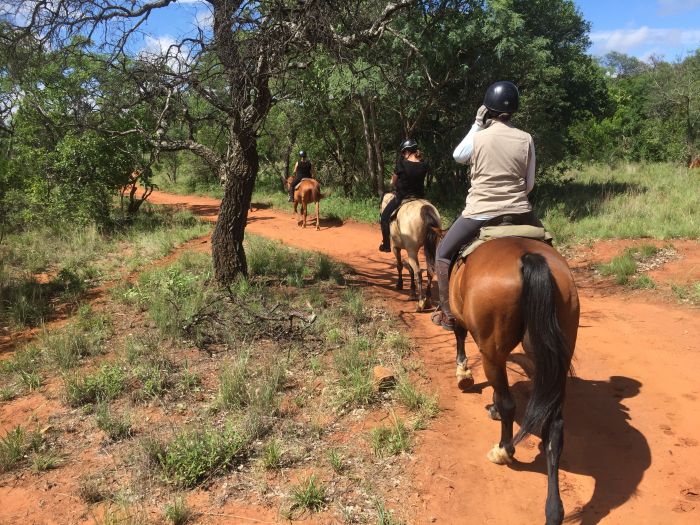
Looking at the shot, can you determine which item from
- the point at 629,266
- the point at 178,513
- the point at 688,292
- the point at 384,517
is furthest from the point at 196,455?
the point at 629,266

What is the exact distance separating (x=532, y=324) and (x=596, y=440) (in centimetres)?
163

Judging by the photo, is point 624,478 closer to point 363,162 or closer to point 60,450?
point 60,450

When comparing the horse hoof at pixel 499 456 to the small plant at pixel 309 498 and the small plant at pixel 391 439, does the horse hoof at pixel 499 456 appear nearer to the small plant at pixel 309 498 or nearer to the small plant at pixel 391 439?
the small plant at pixel 391 439

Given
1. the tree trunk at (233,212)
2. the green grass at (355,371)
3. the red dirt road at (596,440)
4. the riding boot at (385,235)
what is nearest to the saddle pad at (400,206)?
the riding boot at (385,235)

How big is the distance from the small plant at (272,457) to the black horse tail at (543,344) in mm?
1752

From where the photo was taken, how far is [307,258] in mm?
9930

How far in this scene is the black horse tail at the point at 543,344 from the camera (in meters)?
3.14

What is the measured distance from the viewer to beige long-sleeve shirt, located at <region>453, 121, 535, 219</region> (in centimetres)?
401

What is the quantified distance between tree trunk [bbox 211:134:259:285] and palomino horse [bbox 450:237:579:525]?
487cm

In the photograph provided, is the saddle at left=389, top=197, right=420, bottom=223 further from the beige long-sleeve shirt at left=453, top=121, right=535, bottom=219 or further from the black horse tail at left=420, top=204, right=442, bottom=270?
the beige long-sleeve shirt at left=453, top=121, right=535, bottom=219

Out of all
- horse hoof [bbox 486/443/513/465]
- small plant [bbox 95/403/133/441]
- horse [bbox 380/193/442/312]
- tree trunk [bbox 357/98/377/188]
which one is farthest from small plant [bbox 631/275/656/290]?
tree trunk [bbox 357/98/377/188]

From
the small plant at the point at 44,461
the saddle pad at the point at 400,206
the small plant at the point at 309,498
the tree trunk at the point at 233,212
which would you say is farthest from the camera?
the saddle pad at the point at 400,206

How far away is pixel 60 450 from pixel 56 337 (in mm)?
2339

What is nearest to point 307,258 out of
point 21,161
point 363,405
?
point 363,405
